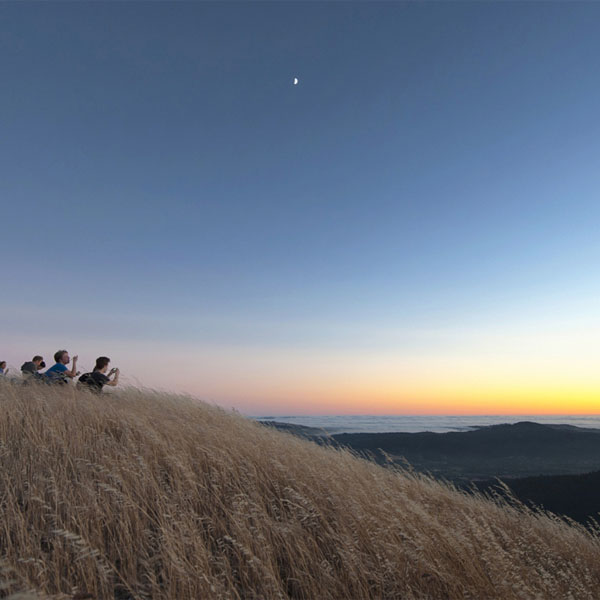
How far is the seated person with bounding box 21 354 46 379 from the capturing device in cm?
1045

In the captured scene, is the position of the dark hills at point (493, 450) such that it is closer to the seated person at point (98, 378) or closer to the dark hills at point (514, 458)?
the dark hills at point (514, 458)

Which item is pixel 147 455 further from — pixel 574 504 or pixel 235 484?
pixel 574 504

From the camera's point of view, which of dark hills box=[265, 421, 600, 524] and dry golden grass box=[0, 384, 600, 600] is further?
dark hills box=[265, 421, 600, 524]

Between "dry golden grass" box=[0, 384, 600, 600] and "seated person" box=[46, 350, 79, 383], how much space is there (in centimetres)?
353

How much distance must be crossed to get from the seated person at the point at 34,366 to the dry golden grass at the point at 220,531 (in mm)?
4544

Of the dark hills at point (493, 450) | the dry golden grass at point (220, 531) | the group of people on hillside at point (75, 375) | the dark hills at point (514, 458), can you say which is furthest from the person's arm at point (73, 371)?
the dark hills at point (493, 450)

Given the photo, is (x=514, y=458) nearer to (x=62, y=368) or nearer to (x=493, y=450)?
(x=493, y=450)

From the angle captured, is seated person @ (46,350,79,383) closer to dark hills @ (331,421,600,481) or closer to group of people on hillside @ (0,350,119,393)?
group of people on hillside @ (0,350,119,393)

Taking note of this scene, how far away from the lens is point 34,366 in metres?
11.3

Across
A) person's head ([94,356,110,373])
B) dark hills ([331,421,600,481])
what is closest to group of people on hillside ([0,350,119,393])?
person's head ([94,356,110,373])

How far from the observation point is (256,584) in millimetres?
3557

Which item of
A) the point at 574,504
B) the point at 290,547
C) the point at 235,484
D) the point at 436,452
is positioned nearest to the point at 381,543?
the point at 290,547

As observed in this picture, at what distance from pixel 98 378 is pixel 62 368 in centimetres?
138

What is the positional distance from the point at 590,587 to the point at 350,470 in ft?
10.7
